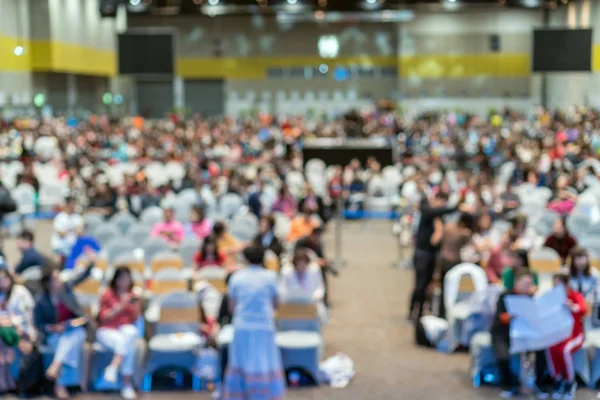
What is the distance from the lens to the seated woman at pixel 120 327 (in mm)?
8430

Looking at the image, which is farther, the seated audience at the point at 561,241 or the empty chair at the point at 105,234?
the empty chair at the point at 105,234

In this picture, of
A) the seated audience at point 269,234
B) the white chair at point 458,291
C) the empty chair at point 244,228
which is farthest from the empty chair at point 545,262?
the empty chair at point 244,228

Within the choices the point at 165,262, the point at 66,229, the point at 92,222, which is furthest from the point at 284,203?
the point at 165,262

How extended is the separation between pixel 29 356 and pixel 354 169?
13227mm

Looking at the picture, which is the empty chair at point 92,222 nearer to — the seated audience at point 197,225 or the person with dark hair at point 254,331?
the seated audience at point 197,225

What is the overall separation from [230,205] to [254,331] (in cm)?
877

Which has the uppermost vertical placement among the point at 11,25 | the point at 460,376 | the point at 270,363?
the point at 11,25

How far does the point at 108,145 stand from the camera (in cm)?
2931

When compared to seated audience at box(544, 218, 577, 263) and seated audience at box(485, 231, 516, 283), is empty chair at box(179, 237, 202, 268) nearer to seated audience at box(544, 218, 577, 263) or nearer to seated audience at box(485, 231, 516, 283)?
seated audience at box(485, 231, 516, 283)

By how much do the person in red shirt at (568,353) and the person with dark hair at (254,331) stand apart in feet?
8.06

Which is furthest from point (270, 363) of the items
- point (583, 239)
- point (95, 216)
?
point (95, 216)

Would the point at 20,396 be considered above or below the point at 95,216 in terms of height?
below

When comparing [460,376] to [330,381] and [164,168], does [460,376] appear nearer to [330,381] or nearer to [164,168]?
[330,381]

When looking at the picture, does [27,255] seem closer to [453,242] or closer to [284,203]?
[453,242]
